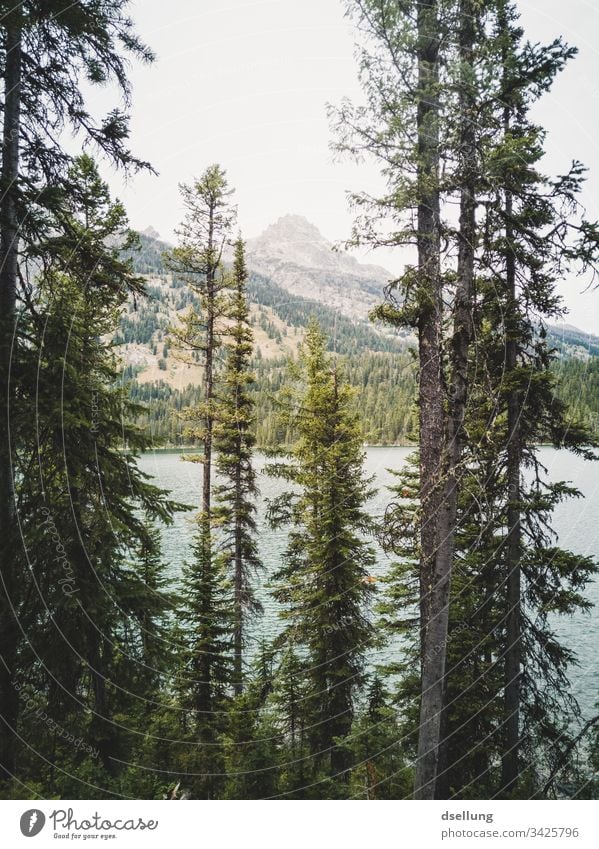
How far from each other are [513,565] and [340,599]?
501 centimetres

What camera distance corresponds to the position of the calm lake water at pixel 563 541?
53.6 feet

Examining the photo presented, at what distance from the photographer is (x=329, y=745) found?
36.5 feet

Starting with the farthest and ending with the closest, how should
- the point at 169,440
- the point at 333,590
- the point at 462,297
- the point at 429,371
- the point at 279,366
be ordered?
the point at 279,366
the point at 333,590
the point at 169,440
the point at 429,371
the point at 462,297

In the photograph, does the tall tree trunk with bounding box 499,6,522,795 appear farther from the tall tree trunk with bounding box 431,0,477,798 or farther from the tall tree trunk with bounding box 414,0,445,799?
the tall tree trunk with bounding box 431,0,477,798

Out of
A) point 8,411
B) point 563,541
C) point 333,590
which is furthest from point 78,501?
point 563,541

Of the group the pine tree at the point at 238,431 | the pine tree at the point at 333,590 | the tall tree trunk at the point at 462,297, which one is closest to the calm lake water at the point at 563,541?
the pine tree at the point at 238,431

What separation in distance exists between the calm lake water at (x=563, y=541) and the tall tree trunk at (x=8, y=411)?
1777mm

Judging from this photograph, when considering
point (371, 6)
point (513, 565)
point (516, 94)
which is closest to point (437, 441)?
point (513, 565)

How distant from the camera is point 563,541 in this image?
2598 centimetres

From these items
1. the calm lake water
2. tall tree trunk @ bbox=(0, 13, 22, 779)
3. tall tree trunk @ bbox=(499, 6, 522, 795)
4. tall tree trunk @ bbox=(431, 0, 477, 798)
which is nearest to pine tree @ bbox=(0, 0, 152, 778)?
tall tree trunk @ bbox=(0, 13, 22, 779)

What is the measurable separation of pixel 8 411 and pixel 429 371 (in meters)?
5.15

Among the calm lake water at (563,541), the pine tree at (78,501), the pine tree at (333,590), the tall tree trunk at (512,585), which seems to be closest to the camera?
the pine tree at (78,501)

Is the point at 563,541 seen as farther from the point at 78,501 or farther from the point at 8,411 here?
the point at 8,411

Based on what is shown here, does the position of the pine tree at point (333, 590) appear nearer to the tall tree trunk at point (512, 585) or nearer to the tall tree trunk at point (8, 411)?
the tall tree trunk at point (512, 585)
